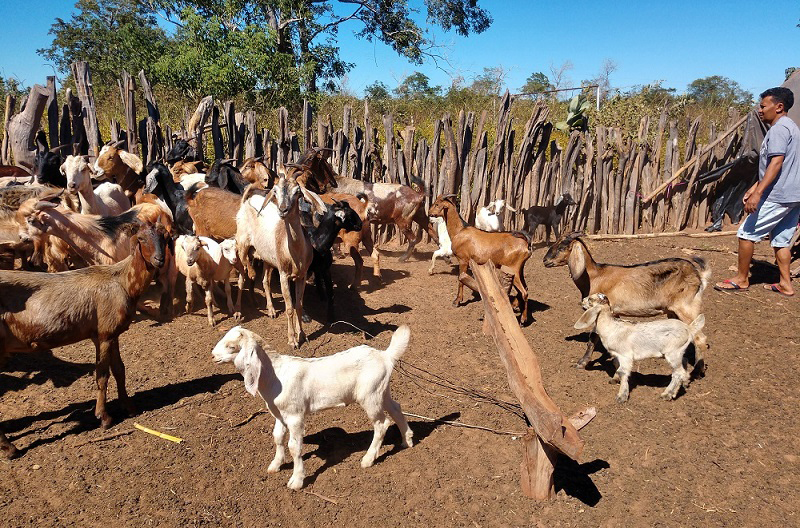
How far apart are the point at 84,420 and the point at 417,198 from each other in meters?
7.16

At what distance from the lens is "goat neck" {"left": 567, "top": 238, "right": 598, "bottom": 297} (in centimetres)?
648

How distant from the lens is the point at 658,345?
5.18 m

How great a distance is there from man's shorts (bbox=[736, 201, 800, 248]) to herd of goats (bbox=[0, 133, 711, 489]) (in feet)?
6.69

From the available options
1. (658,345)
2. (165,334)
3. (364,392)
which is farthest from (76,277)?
(658,345)

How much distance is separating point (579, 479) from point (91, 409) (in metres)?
4.30

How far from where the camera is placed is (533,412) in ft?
11.8

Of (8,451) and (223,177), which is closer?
(8,451)

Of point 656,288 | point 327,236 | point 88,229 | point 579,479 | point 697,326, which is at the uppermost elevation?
point 88,229

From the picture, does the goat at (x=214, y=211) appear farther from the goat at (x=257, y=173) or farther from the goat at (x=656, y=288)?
the goat at (x=656, y=288)

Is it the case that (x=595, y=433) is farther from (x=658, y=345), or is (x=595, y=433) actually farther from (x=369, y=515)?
(x=369, y=515)

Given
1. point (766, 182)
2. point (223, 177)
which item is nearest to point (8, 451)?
point (223, 177)

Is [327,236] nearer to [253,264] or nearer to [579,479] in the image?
[253,264]

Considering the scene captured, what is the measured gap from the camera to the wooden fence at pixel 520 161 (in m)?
10.9

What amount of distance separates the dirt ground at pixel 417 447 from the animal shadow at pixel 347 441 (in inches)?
0.7
